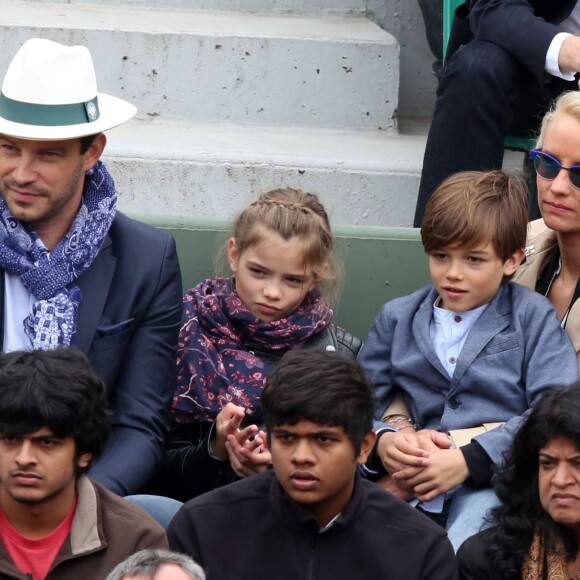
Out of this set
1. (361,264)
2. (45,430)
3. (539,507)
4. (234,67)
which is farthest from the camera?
(234,67)

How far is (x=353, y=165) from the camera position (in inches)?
196

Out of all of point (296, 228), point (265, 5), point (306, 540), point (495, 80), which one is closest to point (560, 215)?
point (296, 228)

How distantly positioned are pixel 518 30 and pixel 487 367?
1.44 meters

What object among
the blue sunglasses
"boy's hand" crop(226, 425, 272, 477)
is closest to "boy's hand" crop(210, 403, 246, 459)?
"boy's hand" crop(226, 425, 272, 477)

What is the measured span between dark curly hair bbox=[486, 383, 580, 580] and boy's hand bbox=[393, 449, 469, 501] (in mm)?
148

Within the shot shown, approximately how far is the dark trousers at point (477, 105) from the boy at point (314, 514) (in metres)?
1.68

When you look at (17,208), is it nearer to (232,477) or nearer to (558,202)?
(232,477)

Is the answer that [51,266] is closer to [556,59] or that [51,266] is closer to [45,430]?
[45,430]

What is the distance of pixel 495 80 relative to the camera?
4473mm

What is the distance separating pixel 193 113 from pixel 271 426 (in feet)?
8.62

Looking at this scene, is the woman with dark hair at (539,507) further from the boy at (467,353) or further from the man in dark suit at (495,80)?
the man in dark suit at (495,80)

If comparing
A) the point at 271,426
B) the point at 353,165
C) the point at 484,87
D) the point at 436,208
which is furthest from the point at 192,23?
the point at 271,426

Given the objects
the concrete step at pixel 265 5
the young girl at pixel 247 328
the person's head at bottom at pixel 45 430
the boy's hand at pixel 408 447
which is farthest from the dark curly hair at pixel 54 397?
the concrete step at pixel 265 5

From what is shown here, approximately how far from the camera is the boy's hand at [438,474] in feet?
10.9
